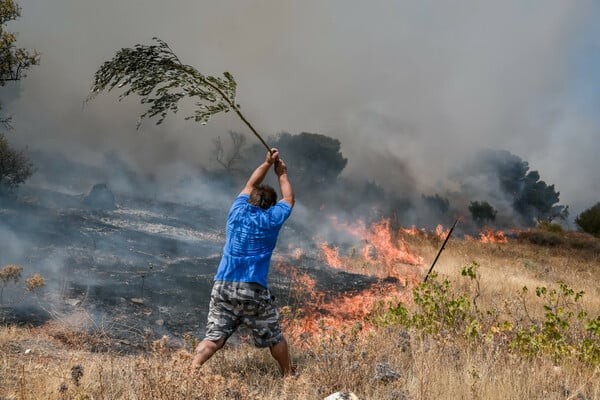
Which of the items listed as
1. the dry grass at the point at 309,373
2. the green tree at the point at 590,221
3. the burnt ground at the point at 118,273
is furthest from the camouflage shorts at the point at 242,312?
the green tree at the point at 590,221

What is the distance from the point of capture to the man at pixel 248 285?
13.2 feet

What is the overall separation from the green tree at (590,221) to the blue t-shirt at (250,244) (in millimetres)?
43657

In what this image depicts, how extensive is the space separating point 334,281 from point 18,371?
8795 mm

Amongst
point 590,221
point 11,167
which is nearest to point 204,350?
point 11,167

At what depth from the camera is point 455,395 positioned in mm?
3650

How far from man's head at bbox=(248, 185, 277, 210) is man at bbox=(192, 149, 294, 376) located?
0.08m

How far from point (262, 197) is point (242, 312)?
1.09 metres

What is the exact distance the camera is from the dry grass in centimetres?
314

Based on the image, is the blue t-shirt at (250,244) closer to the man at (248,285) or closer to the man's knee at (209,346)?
the man at (248,285)

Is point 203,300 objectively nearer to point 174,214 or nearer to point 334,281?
point 334,281

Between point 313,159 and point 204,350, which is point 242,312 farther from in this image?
point 313,159

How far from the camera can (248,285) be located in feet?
13.2

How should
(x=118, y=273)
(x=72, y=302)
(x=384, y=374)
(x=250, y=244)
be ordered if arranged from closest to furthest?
1. (x=384, y=374)
2. (x=250, y=244)
3. (x=72, y=302)
4. (x=118, y=273)

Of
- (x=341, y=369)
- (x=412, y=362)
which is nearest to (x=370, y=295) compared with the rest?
(x=412, y=362)
